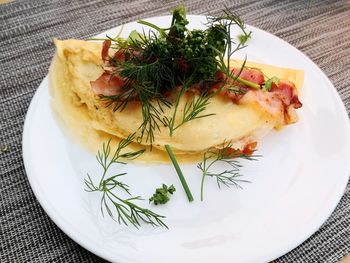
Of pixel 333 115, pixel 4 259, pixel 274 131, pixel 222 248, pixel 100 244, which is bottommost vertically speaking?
pixel 4 259

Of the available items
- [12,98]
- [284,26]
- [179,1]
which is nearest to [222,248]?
[12,98]

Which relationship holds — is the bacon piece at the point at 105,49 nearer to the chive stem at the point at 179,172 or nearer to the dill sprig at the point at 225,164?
the chive stem at the point at 179,172

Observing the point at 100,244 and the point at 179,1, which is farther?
the point at 179,1

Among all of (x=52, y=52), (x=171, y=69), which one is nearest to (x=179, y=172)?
(x=171, y=69)

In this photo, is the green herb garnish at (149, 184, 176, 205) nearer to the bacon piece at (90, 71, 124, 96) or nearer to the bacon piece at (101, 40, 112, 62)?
the bacon piece at (90, 71, 124, 96)

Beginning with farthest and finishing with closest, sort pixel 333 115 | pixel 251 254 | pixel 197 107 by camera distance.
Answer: pixel 333 115, pixel 197 107, pixel 251 254

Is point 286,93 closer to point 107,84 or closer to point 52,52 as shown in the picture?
point 107,84

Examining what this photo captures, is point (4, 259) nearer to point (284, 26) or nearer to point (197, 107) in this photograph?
point (197, 107)
